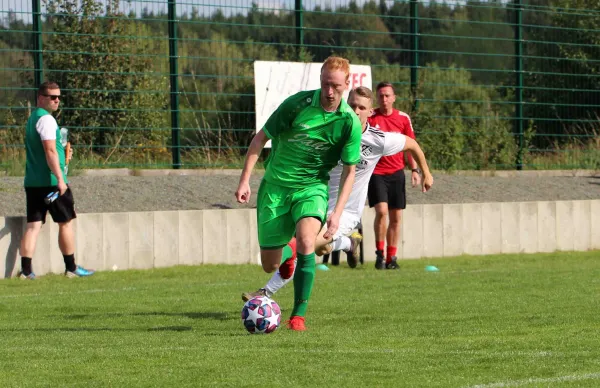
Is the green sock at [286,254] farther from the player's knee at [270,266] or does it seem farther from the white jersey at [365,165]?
the white jersey at [365,165]

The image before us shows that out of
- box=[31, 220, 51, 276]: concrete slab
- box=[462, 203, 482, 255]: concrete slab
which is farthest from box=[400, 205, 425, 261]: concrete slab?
box=[31, 220, 51, 276]: concrete slab

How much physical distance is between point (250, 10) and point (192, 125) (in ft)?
6.55

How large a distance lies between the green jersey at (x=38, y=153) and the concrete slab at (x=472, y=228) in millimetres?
6395

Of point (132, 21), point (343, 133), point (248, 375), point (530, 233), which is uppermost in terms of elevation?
point (132, 21)

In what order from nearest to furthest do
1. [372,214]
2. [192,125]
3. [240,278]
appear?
1. [240,278]
2. [372,214]
3. [192,125]

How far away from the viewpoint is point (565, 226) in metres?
18.1

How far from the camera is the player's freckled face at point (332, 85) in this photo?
27.3 feet

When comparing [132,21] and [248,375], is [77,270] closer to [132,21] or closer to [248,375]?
[132,21]

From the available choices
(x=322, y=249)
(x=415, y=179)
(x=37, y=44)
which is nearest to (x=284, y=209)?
(x=322, y=249)

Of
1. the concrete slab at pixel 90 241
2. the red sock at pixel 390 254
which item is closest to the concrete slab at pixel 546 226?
the red sock at pixel 390 254

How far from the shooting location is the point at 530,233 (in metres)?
17.8

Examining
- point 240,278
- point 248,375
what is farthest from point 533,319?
point 240,278

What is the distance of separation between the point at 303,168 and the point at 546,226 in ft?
32.8

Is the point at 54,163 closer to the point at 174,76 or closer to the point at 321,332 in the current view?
the point at 174,76
